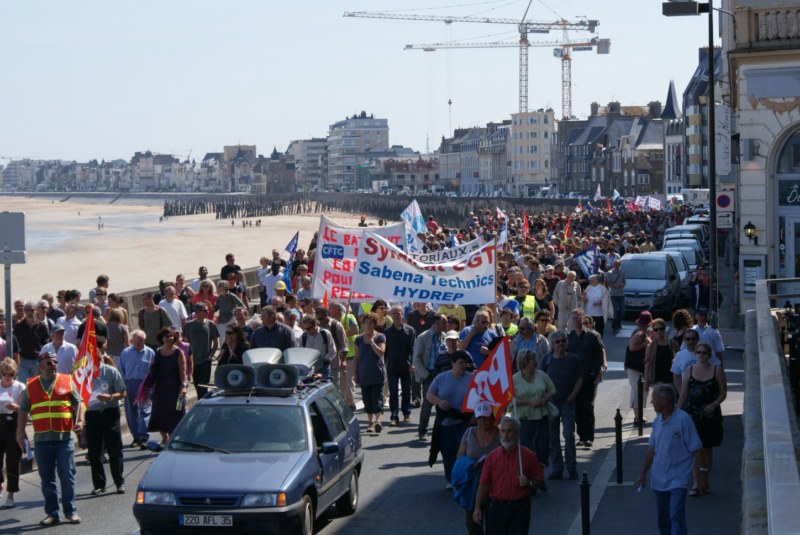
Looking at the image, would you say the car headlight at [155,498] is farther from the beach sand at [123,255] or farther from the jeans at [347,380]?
the beach sand at [123,255]

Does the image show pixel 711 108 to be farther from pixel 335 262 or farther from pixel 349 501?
pixel 349 501

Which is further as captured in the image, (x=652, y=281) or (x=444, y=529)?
(x=652, y=281)

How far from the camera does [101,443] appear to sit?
13.3m

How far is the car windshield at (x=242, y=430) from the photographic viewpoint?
10.7 metres

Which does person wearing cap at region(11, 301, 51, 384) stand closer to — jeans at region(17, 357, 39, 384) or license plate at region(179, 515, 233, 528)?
jeans at region(17, 357, 39, 384)

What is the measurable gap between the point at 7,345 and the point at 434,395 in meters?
6.49

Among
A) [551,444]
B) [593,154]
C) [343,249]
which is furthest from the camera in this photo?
[593,154]

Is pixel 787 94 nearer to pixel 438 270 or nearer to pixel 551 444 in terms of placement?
pixel 438 270

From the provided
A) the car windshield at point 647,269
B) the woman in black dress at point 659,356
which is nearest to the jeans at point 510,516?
the woman in black dress at point 659,356

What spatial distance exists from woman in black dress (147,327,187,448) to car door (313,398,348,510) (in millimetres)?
3078

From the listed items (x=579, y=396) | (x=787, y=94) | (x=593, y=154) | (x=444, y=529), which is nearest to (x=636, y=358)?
(x=579, y=396)

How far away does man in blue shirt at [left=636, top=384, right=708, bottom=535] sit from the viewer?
→ 384 inches

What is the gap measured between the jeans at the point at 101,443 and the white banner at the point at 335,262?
6115 mm

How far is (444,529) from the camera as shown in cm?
1138
